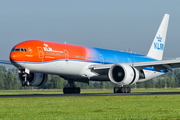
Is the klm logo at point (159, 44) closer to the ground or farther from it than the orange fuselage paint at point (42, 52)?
farther from it

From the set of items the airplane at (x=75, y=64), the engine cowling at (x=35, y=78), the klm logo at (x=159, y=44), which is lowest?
the engine cowling at (x=35, y=78)

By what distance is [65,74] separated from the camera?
43.1 meters

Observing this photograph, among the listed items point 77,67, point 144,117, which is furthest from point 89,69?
point 144,117

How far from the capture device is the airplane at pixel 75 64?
3953cm

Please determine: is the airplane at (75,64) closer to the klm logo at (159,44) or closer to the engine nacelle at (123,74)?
the engine nacelle at (123,74)

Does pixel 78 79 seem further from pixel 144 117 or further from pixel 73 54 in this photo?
pixel 144 117

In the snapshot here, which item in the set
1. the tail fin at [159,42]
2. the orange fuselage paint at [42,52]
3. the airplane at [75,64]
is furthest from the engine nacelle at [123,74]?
the tail fin at [159,42]

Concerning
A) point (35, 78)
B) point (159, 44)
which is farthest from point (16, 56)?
point (159, 44)

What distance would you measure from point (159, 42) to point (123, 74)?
17.9 m

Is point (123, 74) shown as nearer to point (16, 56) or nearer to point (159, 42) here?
point (16, 56)

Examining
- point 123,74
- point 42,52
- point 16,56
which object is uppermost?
point 42,52

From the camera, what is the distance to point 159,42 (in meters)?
59.4

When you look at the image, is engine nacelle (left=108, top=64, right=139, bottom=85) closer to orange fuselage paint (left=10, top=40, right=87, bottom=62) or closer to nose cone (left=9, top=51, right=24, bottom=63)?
orange fuselage paint (left=10, top=40, right=87, bottom=62)

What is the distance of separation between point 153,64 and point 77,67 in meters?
8.16
